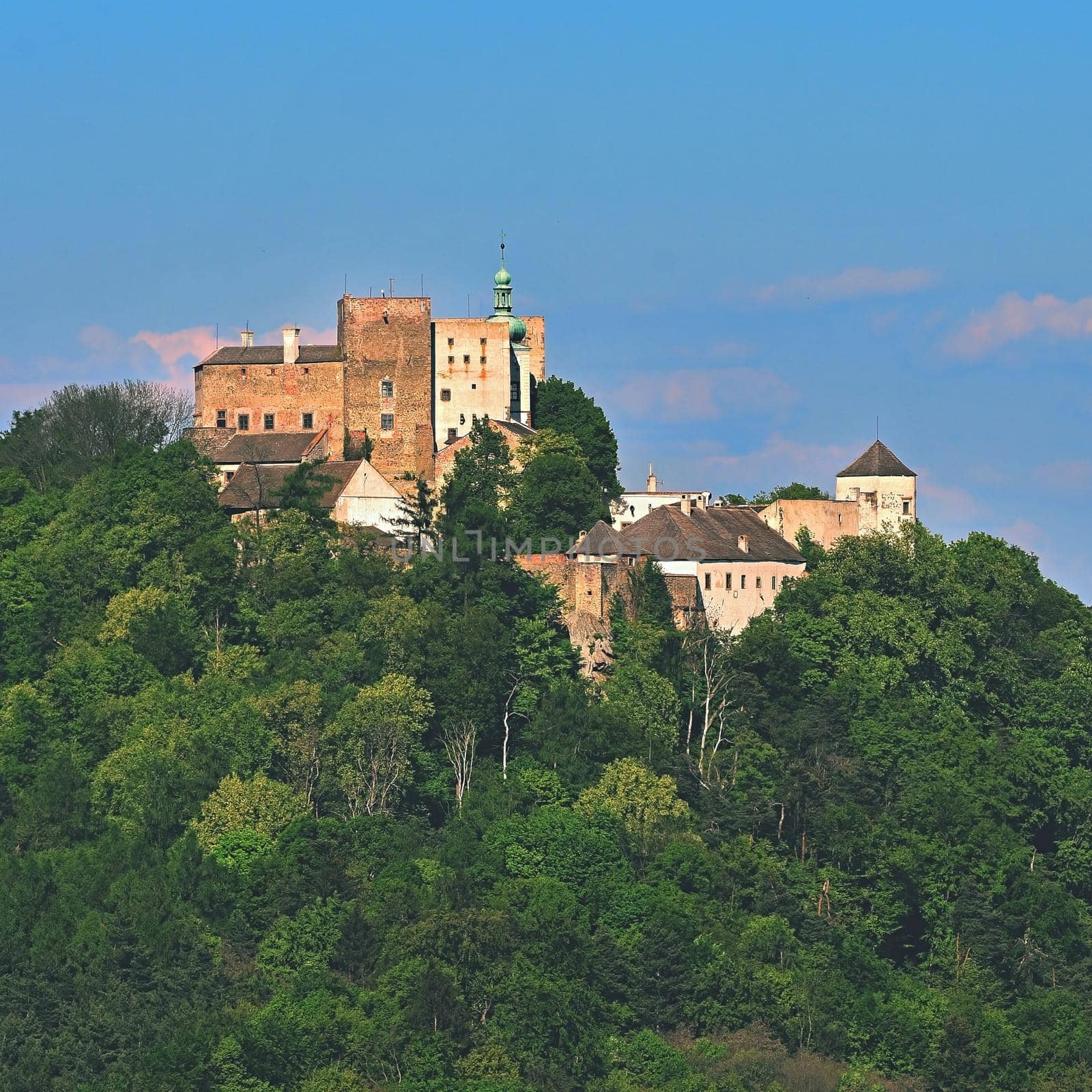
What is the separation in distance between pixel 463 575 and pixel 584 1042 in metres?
15.3

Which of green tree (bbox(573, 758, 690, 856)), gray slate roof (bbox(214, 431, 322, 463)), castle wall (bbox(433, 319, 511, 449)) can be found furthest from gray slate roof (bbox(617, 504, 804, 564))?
gray slate roof (bbox(214, 431, 322, 463))

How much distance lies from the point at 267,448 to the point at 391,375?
437cm

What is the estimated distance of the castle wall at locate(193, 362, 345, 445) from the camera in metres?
91.9

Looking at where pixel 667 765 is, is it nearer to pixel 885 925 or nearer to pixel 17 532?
pixel 885 925

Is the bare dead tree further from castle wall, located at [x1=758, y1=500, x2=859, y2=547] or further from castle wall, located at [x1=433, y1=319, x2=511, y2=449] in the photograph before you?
castle wall, located at [x1=433, y1=319, x2=511, y2=449]

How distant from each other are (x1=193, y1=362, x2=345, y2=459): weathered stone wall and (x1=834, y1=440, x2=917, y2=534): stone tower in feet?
48.7

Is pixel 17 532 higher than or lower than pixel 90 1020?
higher

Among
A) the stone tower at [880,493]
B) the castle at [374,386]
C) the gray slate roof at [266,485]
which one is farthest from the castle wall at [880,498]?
the gray slate roof at [266,485]

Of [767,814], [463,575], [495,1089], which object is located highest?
[463,575]

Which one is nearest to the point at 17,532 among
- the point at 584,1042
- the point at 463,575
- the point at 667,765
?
Result: the point at 463,575

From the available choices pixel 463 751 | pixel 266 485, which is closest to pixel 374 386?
pixel 266 485

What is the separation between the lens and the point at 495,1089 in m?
67.3

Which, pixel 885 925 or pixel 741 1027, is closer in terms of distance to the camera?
pixel 741 1027

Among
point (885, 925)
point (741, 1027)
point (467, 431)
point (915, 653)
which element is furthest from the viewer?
point (467, 431)
